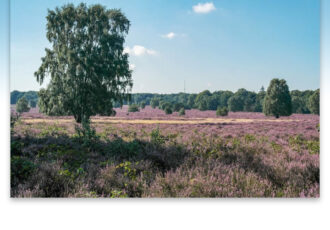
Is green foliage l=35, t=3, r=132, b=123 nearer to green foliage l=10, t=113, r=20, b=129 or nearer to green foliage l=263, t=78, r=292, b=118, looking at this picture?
green foliage l=10, t=113, r=20, b=129

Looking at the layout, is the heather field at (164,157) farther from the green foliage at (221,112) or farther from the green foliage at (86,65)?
the green foliage at (86,65)

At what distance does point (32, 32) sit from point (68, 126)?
2.25m

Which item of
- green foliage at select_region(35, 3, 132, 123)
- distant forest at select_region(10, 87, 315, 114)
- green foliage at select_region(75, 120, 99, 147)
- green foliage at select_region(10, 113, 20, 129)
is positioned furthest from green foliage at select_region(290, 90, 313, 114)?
green foliage at select_region(10, 113, 20, 129)

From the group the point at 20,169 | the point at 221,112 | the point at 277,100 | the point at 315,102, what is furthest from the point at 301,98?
the point at 20,169

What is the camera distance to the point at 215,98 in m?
5.09

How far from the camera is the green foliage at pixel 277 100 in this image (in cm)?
421

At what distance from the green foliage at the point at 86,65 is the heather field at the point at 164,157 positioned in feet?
2.31

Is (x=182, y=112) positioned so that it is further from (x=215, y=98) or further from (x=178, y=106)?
(x=215, y=98)

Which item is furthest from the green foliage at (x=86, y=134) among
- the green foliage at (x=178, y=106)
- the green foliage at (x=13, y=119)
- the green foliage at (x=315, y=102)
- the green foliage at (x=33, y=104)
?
the green foliage at (x=315, y=102)

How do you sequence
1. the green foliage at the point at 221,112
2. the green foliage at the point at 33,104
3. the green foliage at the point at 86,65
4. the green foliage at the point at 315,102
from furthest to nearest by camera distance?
1. the green foliage at the point at 221,112
2. the green foliage at the point at 86,65
3. the green foliage at the point at 33,104
4. the green foliage at the point at 315,102

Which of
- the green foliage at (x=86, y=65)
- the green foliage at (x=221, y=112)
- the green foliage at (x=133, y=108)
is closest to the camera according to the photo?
the green foliage at (x=133, y=108)

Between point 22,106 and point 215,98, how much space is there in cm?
420

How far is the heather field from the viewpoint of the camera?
3227 mm
